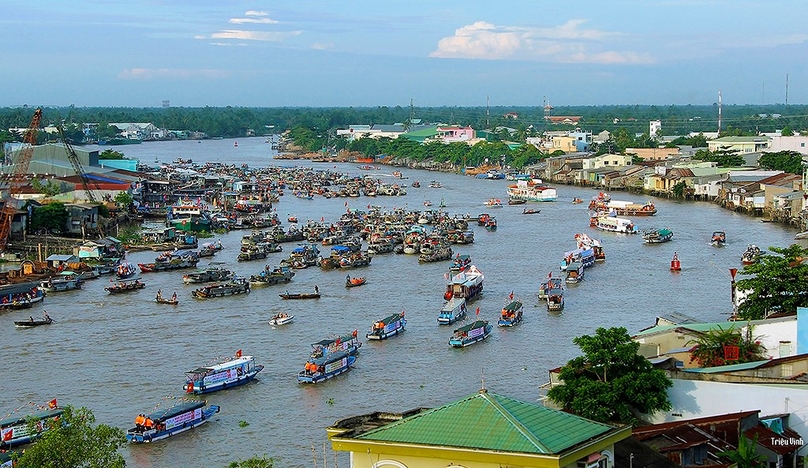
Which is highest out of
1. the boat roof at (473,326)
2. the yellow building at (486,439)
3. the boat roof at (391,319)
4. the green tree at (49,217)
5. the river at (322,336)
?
the yellow building at (486,439)

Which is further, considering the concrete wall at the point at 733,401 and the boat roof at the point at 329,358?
the boat roof at the point at 329,358

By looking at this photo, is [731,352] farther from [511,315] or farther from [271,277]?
[271,277]

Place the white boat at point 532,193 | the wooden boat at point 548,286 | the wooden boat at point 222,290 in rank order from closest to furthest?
1. the wooden boat at point 548,286
2. the wooden boat at point 222,290
3. the white boat at point 532,193

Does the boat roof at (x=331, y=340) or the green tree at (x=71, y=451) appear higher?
the green tree at (x=71, y=451)

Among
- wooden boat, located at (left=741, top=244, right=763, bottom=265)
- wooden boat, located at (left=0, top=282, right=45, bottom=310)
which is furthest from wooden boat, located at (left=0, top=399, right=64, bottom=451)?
wooden boat, located at (left=741, top=244, right=763, bottom=265)

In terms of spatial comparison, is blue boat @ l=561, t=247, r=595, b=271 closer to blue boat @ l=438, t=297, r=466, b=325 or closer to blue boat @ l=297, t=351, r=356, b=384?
blue boat @ l=438, t=297, r=466, b=325

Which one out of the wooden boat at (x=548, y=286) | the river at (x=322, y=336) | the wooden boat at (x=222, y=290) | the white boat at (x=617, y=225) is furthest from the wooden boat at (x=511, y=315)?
the white boat at (x=617, y=225)

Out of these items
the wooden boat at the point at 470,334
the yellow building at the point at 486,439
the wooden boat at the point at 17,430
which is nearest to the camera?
the yellow building at the point at 486,439

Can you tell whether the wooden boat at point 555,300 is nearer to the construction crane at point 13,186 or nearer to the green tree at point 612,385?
the green tree at point 612,385
